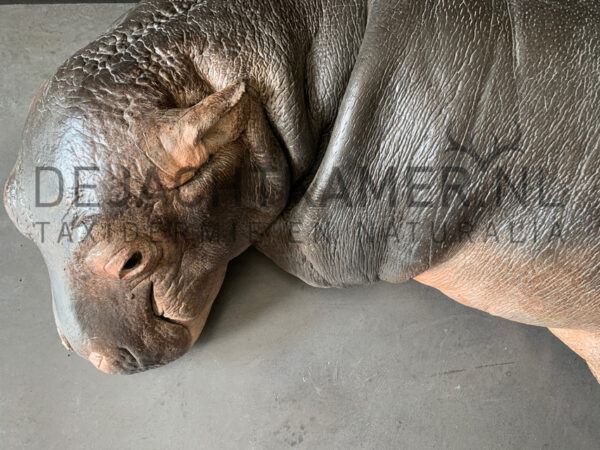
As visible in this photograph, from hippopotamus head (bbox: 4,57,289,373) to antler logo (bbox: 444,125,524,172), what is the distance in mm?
357

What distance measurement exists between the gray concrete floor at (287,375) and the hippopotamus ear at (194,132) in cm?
62

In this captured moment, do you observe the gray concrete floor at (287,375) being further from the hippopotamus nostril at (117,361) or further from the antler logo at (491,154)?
the antler logo at (491,154)

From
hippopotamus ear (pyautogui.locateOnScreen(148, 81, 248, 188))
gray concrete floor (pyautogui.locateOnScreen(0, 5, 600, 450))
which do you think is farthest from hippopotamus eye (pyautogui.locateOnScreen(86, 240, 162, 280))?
gray concrete floor (pyautogui.locateOnScreen(0, 5, 600, 450))

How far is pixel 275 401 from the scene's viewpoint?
60.0 inches

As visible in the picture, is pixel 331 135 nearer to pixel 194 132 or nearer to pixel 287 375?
pixel 194 132

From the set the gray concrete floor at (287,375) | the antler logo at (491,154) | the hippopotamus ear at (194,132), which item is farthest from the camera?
the gray concrete floor at (287,375)

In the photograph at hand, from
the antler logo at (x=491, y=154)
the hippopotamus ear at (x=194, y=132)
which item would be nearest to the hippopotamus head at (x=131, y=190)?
Answer: the hippopotamus ear at (x=194, y=132)

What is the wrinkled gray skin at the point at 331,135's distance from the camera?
37.4 inches

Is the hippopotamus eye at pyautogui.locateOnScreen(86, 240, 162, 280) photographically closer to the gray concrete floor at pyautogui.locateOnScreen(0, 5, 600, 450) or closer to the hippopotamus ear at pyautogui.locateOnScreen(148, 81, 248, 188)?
the hippopotamus ear at pyautogui.locateOnScreen(148, 81, 248, 188)

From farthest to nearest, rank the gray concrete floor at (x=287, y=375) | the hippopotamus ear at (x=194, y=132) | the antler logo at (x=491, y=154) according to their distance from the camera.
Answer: the gray concrete floor at (x=287, y=375) → the antler logo at (x=491, y=154) → the hippopotamus ear at (x=194, y=132)

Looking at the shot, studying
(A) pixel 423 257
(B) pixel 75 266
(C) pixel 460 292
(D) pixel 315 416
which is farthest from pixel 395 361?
(B) pixel 75 266

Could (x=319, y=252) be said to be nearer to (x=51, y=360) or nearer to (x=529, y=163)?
(x=529, y=163)

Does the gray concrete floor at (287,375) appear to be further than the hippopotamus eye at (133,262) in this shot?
Yes

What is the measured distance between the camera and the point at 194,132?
89cm
